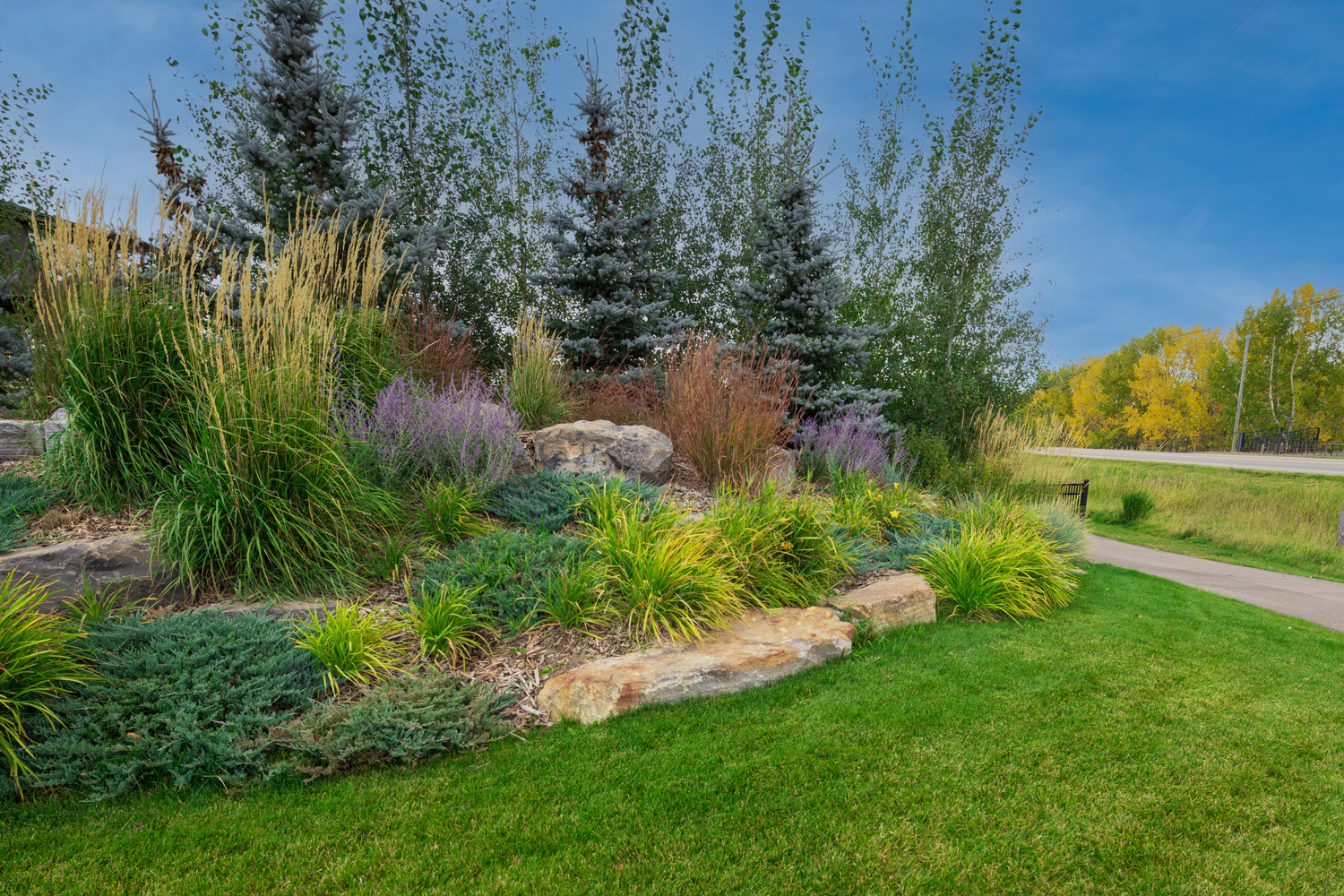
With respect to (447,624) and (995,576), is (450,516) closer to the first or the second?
(447,624)

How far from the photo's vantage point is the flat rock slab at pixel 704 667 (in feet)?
9.68

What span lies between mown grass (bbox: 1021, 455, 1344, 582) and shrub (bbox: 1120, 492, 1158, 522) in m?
0.15

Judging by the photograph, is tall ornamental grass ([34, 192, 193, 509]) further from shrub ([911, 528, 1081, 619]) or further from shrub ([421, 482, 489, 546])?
shrub ([911, 528, 1081, 619])

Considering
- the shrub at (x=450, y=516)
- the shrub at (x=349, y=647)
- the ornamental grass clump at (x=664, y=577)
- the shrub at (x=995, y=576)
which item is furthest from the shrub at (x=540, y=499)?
the shrub at (x=995, y=576)

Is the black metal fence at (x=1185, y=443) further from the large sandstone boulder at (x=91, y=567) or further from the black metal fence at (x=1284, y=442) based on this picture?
the large sandstone boulder at (x=91, y=567)

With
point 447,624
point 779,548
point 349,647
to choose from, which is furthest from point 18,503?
point 779,548

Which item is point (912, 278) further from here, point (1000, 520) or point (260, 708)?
point (260, 708)

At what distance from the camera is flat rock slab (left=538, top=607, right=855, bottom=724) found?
295 cm

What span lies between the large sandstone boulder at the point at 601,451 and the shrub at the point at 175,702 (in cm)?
281

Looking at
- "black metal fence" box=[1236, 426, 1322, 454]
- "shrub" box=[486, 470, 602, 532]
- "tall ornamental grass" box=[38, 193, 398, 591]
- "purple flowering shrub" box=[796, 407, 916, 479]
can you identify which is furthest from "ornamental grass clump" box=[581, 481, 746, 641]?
"black metal fence" box=[1236, 426, 1322, 454]

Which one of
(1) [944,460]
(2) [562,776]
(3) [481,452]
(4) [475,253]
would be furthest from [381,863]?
(4) [475,253]

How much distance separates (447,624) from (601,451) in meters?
2.63

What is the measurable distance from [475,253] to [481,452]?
24.3 feet

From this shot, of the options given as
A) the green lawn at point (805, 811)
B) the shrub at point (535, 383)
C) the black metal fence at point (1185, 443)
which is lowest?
the green lawn at point (805, 811)
